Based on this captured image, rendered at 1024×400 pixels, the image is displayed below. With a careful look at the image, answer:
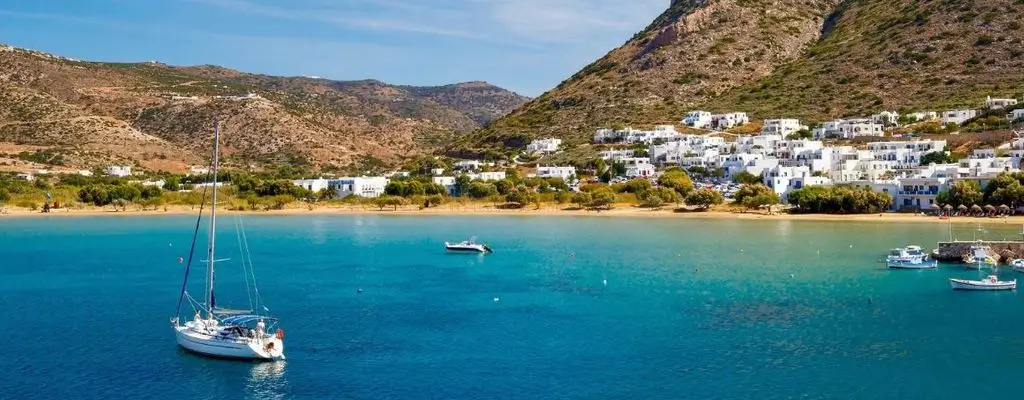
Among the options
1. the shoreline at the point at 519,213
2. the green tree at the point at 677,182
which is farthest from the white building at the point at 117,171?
the green tree at the point at 677,182

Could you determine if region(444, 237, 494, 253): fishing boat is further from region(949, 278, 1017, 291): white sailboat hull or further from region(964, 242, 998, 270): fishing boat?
region(949, 278, 1017, 291): white sailboat hull

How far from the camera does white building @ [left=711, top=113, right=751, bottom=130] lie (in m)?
143

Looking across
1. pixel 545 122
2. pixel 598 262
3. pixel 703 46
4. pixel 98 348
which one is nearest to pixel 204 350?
pixel 98 348

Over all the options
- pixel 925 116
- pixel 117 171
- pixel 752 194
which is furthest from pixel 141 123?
pixel 925 116

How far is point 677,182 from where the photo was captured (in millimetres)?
110562

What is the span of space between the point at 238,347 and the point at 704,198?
246 ft

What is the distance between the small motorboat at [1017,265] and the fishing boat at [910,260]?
413cm

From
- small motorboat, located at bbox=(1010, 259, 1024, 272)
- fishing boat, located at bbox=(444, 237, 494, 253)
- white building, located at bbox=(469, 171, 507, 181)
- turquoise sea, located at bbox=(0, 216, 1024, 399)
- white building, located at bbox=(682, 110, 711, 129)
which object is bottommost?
turquoise sea, located at bbox=(0, 216, 1024, 399)

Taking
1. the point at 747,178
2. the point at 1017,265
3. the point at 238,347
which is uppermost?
the point at 747,178

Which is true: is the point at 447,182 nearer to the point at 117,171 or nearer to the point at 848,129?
the point at 117,171

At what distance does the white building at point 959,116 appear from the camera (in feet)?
397

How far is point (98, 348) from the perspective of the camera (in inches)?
1471

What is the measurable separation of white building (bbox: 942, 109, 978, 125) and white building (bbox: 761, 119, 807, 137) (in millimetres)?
18529

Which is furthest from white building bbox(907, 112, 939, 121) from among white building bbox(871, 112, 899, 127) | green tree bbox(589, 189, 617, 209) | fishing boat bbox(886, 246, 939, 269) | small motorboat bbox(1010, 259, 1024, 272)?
small motorboat bbox(1010, 259, 1024, 272)
